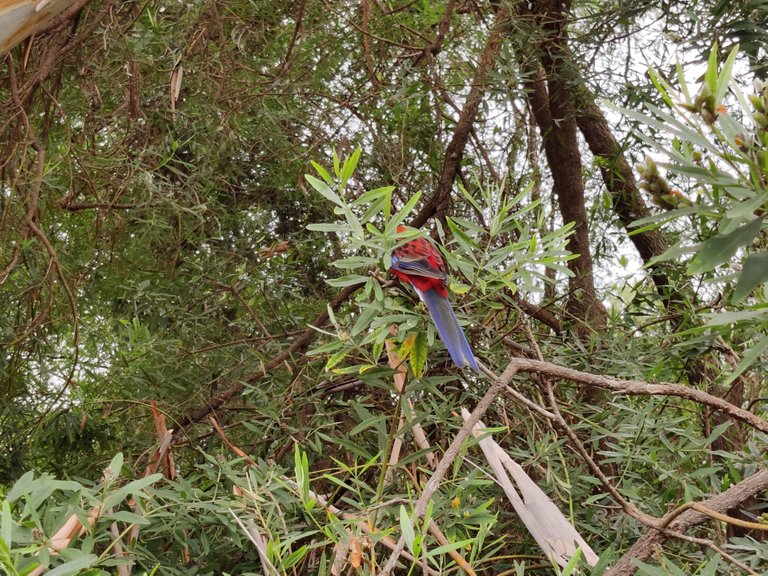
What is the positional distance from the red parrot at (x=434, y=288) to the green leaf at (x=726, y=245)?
0.55 meters

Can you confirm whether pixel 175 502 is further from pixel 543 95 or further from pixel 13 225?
A: pixel 543 95

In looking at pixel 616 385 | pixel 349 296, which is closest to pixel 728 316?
pixel 616 385

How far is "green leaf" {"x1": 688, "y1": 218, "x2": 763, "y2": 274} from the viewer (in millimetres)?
818

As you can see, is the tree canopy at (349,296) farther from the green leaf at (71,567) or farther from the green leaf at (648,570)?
the green leaf at (71,567)

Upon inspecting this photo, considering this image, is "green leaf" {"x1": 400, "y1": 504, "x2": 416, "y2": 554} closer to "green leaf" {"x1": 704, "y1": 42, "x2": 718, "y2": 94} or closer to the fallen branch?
the fallen branch

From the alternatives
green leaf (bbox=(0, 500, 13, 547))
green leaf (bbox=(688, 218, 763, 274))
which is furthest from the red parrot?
green leaf (bbox=(0, 500, 13, 547))

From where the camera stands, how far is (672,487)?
5.29ft

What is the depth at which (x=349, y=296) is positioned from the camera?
90.6 inches

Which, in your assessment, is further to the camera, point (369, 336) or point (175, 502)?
point (175, 502)

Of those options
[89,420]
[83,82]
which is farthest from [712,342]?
[83,82]

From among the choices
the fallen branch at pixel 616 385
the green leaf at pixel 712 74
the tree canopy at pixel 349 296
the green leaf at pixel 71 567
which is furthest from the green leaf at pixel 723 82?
the green leaf at pixel 71 567

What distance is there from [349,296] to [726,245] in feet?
5.05

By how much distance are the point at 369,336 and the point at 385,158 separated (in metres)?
1.49

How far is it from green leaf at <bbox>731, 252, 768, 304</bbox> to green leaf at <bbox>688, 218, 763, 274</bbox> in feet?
0.06
